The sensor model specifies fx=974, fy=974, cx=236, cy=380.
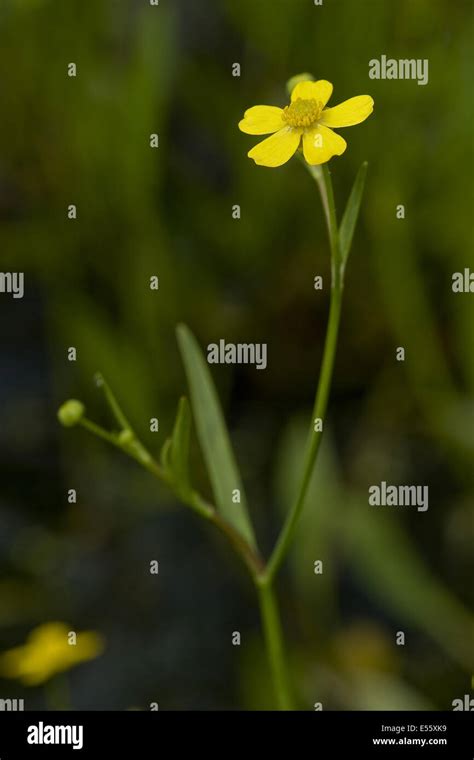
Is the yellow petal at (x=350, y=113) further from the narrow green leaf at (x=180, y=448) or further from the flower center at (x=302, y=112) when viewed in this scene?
the narrow green leaf at (x=180, y=448)

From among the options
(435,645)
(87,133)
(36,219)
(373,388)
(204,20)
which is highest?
(204,20)

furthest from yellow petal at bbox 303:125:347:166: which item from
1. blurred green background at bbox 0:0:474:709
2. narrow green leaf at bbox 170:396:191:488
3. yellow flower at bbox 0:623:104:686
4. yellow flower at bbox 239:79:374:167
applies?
blurred green background at bbox 0:0:474:709

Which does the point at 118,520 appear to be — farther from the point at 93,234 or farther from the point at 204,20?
the point at 204,20

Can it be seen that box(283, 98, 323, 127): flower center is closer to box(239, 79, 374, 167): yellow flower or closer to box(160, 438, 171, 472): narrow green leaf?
box(239, 79, 374, 167): yellow flower

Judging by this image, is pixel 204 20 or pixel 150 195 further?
pixel 204 20

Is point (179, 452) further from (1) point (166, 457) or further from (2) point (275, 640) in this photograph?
(2) point (275, 640)

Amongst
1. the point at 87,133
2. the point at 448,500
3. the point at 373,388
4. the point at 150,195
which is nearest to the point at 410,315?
the point at 373,388

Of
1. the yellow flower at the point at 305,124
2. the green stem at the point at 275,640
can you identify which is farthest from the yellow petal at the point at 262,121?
the green stem at the point at 275,640
